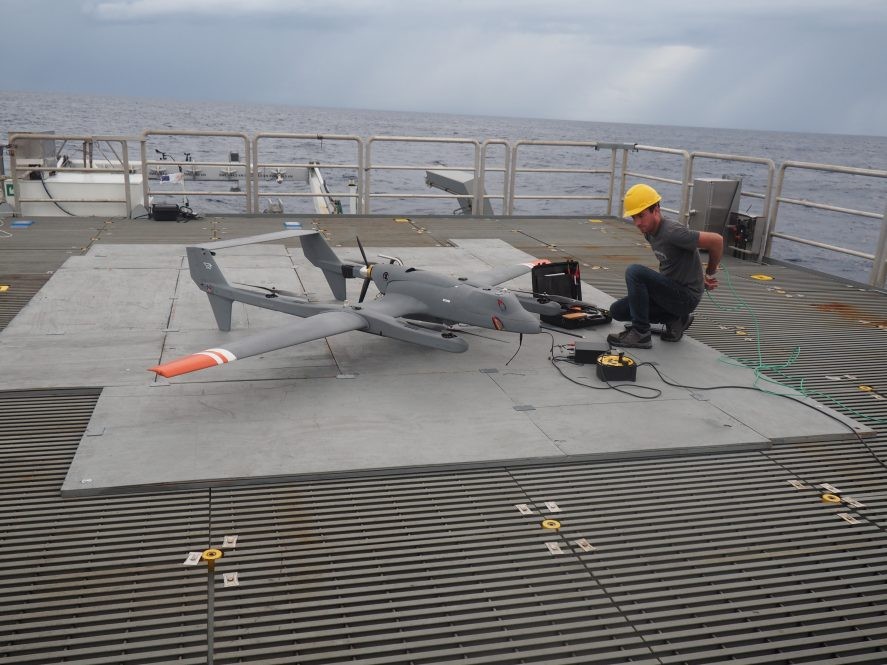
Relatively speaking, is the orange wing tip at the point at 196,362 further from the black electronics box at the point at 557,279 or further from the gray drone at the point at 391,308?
the black electronics box at the point at 557,279

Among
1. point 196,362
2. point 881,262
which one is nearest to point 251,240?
point 196,362

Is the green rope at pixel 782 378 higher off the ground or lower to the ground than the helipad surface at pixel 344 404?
higher

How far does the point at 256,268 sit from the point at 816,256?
24.6 metres

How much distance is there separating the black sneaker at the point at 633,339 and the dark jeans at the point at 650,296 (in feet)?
0.21

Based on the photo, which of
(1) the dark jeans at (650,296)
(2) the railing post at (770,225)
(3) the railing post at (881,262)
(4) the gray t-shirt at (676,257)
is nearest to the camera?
(4) the gray t-shirt at (676,257)

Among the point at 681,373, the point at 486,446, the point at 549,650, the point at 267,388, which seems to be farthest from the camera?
the point at 681,373

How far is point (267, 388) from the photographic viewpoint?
19.1 feet

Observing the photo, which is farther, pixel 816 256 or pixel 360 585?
pixel 816 256

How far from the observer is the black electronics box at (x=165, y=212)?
13.2 metres

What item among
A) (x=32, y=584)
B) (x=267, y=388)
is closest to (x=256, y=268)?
(x=267, y=388)

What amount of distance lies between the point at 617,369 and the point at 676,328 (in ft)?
4.80

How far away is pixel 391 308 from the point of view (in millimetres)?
Result: 6707

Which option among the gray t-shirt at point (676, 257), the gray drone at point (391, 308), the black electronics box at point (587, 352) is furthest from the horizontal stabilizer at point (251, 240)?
the gray t-shirt at point (676, 257)

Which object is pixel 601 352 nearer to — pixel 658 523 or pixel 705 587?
pixel 658 523
